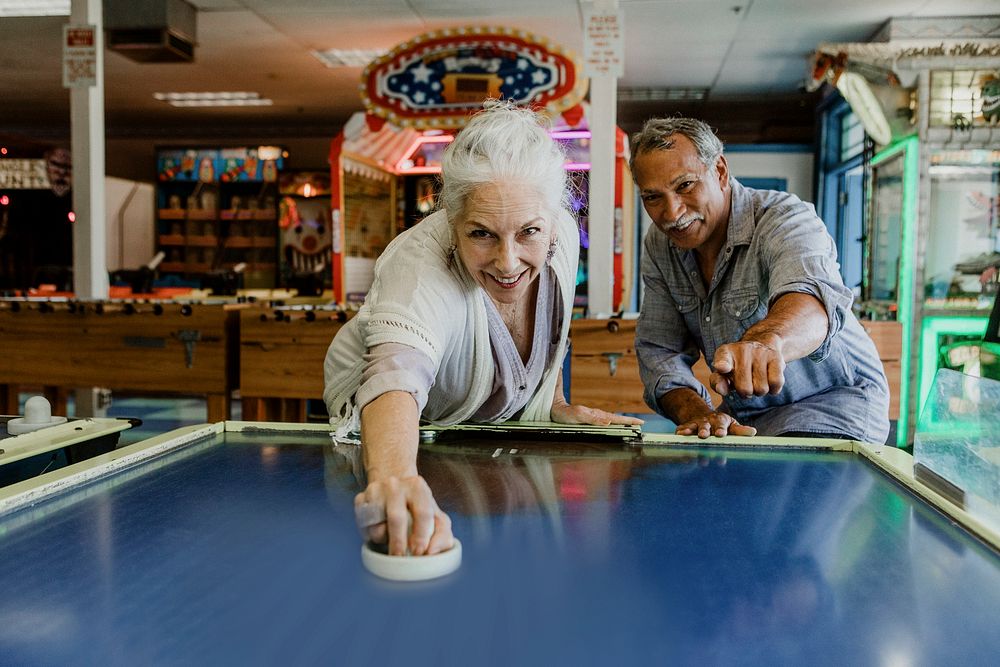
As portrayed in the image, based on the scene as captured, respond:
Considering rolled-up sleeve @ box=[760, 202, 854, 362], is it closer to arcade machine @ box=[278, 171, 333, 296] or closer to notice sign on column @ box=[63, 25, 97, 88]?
notice sign on column @ box=[63, 25, 97, 88]

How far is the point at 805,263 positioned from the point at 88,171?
13.9 ft

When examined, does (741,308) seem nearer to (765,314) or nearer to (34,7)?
(765,314)

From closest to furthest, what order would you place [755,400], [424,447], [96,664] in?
[96,664]
[424,447]
[755,400]

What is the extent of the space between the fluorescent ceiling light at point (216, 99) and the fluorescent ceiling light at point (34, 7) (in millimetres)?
2538

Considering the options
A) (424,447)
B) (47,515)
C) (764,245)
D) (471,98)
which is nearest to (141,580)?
(47,515)

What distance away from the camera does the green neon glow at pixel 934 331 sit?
5.20m

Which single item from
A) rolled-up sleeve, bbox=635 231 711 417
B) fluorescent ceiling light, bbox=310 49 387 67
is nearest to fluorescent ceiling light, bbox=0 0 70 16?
fluorescent ceiling light, bbox=310 49 387 67

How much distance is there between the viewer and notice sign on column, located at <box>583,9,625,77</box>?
404 centimetres

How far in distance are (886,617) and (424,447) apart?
0.92 meters

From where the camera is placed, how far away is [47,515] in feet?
3.56

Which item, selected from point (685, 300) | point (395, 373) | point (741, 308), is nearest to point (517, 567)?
point (395, 373)

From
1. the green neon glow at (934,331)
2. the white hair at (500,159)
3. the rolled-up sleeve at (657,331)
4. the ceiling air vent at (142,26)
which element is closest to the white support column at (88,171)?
the ceiling air vent at (142,26)

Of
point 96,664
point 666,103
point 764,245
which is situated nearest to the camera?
point 96,664

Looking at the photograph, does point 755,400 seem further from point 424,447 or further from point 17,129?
point 17,129
